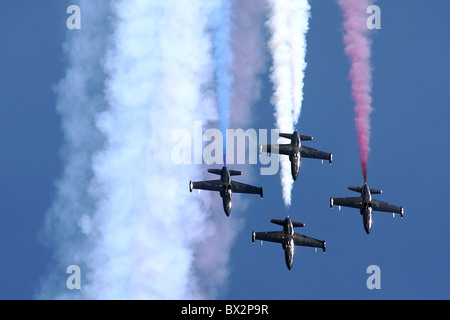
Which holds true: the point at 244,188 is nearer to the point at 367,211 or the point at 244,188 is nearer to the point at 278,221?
the point at 278,221

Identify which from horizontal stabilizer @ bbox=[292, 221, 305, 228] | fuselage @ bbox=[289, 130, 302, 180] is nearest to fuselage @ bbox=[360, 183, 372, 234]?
horizontal stabilizer @ bbox=[292, 221, 305, 228]

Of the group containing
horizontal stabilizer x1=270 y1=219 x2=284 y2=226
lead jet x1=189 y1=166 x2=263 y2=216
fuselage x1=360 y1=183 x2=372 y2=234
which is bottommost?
horizontal stabilizer x1=270 y1=219 x2=284 y2=226

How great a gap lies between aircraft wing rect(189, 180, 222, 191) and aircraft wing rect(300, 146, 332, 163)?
7.13 metres

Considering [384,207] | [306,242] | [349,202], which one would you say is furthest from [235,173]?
[384,207]

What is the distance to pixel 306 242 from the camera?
94562 millimetres

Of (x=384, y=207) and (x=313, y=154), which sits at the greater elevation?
(x=313, y=154)

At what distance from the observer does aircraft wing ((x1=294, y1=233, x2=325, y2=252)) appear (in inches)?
3700

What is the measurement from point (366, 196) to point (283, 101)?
10.7m

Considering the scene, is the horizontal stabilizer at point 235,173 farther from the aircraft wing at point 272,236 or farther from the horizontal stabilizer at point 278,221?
the aircraft wing at point 272,236

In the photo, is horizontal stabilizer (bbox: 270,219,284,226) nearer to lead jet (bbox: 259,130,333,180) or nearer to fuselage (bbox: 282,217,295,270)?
fuselage (bbox: 282,217,295,270)

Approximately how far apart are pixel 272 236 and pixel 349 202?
23.2ft
